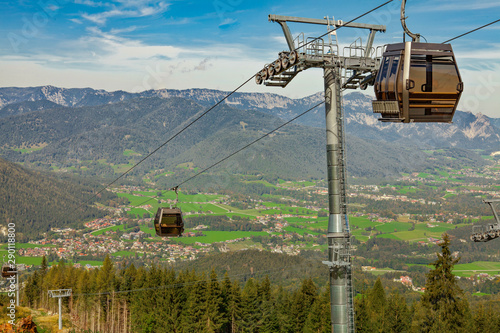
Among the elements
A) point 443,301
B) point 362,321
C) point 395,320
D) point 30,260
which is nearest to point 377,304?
point 395,320

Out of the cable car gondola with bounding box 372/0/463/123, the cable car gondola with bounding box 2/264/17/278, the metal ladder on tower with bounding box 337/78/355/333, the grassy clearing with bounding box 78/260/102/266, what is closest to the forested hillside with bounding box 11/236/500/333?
the cable car gondola with bounding box 2/264/17/278

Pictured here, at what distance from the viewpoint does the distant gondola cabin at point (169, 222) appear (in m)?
25.7

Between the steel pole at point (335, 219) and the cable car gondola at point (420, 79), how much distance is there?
4228 mm

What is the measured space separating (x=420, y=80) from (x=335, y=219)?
5.42 m

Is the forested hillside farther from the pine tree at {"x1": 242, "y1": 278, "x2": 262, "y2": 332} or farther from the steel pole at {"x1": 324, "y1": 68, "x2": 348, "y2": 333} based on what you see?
the steel pole at {"x1": 324, "y1": 68, "x2": 348, "y2": 333}

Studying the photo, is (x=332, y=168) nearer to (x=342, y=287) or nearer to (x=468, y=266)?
(x=342, y=287)

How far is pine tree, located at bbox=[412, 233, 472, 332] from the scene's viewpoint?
1371 inches

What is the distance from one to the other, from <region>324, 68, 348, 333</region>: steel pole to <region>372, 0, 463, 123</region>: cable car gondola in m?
4.23

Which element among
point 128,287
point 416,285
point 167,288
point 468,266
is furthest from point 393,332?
point 468,266

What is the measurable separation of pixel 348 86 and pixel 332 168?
343 centimetres

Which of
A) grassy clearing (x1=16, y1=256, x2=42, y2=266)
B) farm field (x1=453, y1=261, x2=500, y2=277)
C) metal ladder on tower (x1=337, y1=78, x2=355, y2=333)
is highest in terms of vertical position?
metal ladder on tower (x1=337, y1=78, x2=355, y2=333)

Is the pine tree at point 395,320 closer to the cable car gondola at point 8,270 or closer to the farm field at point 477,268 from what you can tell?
the cable car gondola at point 8,270

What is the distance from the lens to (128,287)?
194ft

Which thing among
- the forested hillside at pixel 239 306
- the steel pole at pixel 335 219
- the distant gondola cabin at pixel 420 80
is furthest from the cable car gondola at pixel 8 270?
the distant gondola cabin at pixel 420 80
